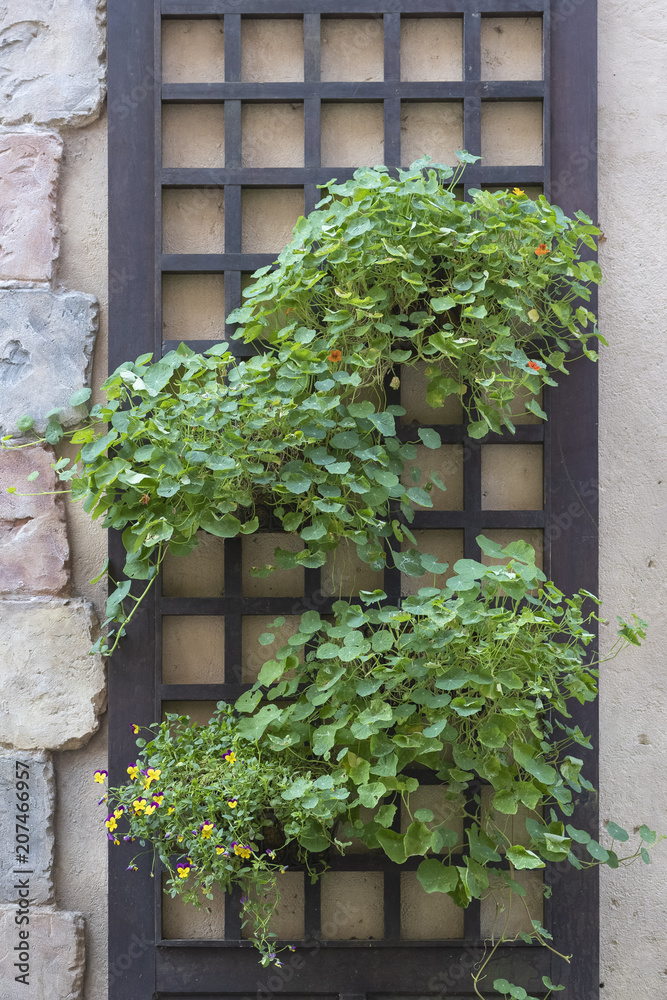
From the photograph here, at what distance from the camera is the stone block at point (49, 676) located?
5.72 feet

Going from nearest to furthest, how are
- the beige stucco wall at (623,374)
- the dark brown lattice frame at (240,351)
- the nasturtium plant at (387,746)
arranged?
the nasturtium plant at (387,746)
the dark brown lattice frame at (240,351)
the beige stucco wall at (623,374)

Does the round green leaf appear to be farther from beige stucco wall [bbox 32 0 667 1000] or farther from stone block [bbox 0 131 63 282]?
stone block [bbox 0 131 63 282]

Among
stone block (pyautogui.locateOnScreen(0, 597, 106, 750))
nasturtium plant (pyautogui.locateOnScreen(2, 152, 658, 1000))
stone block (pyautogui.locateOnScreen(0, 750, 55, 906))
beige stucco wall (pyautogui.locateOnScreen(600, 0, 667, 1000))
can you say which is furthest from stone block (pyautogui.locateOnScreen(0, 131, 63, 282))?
beige stucco wall (pyautogui.locateOnScreen(600, 0, 667, 1000))

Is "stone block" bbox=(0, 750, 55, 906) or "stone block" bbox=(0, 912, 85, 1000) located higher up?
"stone block" bbox=(0, 750, 55, 906)

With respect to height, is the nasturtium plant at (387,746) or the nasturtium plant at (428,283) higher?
the nasturtium plant at (428,283)

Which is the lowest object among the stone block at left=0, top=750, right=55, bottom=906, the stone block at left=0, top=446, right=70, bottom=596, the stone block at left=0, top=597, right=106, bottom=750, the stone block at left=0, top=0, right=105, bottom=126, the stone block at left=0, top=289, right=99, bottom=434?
the stone block at left=0, top=750, right=55, bottom=906

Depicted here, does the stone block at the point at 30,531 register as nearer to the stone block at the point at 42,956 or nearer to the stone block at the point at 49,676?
the stone block at the point at 49,676

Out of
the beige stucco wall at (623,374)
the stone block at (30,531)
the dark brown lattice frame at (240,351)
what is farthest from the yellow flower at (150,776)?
the stone block at (30,531)

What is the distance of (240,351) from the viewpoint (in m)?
1.71

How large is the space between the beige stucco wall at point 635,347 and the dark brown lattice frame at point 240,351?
0.10 meters

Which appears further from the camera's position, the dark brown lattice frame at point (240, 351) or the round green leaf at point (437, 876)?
the dark brown lattice frame at point (240, 351)

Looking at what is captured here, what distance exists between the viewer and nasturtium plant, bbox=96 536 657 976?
1430 millimetres

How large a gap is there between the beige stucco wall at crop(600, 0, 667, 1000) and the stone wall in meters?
1.29

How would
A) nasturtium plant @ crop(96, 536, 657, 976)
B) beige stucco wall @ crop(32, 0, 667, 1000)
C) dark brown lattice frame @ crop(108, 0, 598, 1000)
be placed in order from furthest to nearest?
beige stucco wall @ crop(32, 0, 667, 1000) → dark brown lattice frame @ crop(108, 0, 598, 1000) → nasturtium plant @ crop(96, 536, 657, 976)
